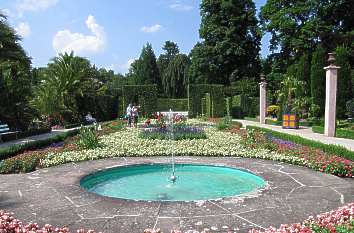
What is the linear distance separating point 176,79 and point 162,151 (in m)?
39.0

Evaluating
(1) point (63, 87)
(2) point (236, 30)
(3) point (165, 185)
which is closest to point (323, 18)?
(2) point (236, 30)

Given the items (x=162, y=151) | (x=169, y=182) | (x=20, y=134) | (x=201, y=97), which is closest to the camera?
(x=169, y=182)

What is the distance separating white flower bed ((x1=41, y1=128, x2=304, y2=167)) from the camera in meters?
8.48

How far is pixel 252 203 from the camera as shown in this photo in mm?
4652

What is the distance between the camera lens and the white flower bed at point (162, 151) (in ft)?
27.8

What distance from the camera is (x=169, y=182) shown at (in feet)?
22.3

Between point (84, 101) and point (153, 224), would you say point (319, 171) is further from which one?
point (84, 101)

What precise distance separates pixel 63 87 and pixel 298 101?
15162 millimetres

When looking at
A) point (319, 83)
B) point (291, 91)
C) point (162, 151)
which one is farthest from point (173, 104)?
point (162, 151)

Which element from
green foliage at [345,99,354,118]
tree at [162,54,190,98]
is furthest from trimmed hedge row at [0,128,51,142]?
tree at [162,54,190,98]

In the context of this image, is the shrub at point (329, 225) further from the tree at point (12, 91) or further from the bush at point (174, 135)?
the tree at point (12, 91)

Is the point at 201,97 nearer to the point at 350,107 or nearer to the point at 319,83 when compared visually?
the point at 319,83

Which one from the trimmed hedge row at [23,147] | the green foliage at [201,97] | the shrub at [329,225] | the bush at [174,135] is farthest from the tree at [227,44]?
the shrub at [329,225]

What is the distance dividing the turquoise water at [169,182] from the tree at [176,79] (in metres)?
40.0
